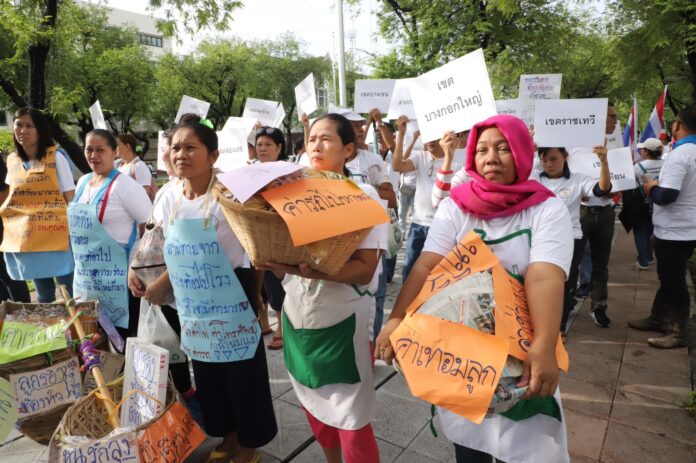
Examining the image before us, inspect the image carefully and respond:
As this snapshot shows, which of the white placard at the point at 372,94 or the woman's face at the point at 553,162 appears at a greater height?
the white placard at the point at 372,94

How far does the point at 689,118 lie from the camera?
12.2 feet

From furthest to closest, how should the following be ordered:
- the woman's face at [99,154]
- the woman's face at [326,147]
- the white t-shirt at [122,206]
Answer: the woman's face at [99,154]
the white t-shirt at [122,206]
the woman's face at [326,147]

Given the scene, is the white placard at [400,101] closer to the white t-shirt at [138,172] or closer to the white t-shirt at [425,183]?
the white t-shirt at [425,183]

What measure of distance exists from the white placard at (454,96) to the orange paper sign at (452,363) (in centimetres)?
176

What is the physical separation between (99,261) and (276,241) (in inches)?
75.4

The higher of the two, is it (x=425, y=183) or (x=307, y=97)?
(x=307, y=97)

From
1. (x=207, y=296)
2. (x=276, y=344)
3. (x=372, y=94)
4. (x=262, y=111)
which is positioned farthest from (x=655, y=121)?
(x=207, y=296)

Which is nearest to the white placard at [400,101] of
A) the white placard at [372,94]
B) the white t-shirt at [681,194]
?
the white placard at [372,94]

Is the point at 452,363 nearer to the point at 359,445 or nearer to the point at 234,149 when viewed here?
the point at 359,445

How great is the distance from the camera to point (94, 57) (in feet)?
74.8

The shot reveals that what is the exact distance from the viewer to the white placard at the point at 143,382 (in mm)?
2057

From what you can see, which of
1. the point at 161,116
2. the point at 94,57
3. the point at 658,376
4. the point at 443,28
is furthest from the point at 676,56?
the point at 161,116

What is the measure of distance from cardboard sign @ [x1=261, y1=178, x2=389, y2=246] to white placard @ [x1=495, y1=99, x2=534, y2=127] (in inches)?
160

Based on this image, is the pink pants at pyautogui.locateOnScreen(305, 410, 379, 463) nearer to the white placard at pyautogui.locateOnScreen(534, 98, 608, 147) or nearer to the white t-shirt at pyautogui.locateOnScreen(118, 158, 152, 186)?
the white placard at pyautogui.locateOnScreen(534, 98, 608, 147)
